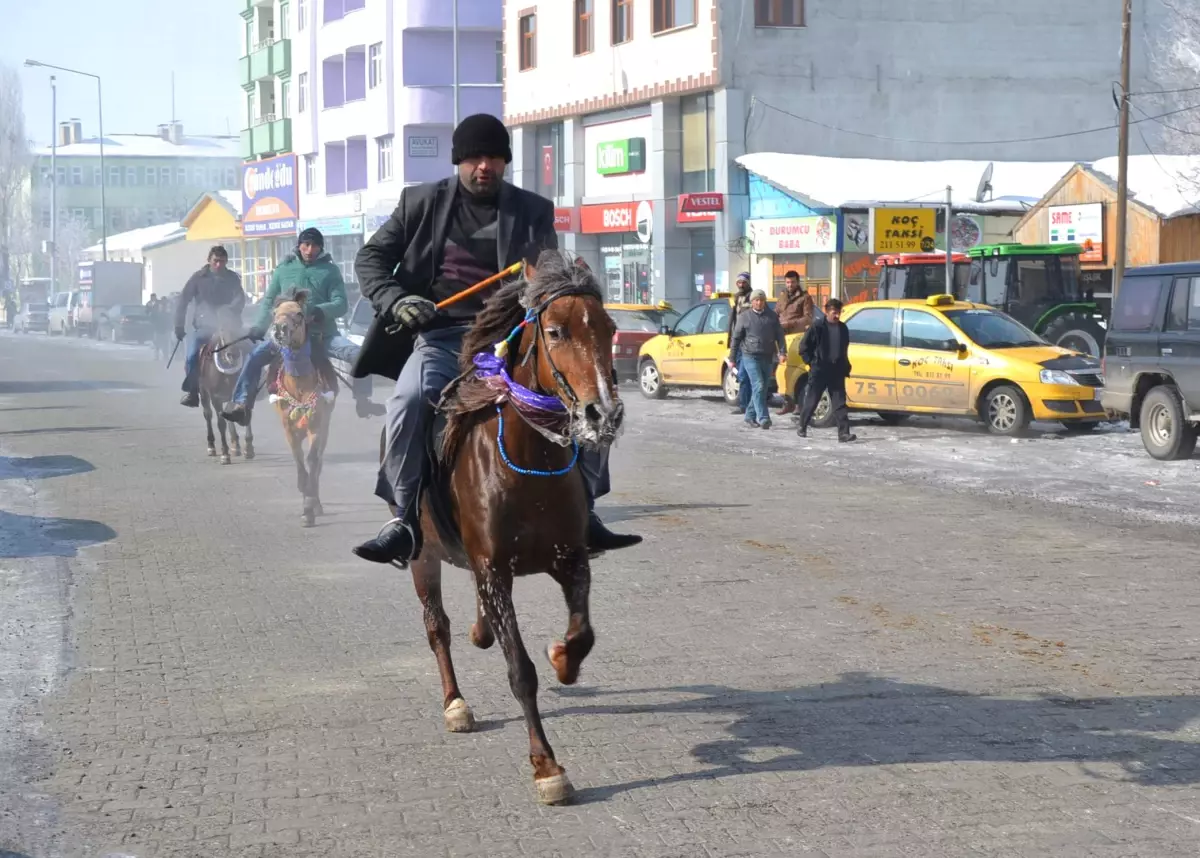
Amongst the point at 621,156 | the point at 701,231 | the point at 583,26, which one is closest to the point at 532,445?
the point at 701,231

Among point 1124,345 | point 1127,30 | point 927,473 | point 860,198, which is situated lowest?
point 927,473

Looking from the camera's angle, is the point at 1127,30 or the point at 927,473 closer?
the point at 927,473

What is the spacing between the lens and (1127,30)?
2811 centimetres

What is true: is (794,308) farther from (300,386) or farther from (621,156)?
(621,156)

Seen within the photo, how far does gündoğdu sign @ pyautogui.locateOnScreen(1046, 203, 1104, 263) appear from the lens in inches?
1261

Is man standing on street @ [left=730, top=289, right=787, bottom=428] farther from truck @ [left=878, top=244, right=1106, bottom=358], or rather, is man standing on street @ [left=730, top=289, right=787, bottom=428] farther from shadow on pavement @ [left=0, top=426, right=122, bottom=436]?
shadow on pavement @ [left=0, top=426, right=122, bottom=436]

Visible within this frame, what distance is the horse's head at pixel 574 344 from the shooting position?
529 cm

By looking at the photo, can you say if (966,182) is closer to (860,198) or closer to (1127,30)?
(860,198)

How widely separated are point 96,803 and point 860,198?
31.8 metres

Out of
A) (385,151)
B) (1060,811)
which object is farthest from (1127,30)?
(385,151)

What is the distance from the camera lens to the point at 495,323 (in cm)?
601

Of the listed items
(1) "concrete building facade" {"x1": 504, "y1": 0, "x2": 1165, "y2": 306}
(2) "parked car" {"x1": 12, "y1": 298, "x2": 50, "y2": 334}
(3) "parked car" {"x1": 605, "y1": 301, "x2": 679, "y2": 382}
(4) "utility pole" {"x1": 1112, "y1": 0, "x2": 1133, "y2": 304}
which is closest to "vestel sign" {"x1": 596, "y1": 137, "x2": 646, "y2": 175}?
(1) "concrete building facade" {"x1": 504, "y1": 0, "x2": 1165, "y2": 306}

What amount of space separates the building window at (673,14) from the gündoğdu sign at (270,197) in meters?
31.2

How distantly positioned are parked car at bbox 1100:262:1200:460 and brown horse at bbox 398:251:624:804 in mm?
12687
